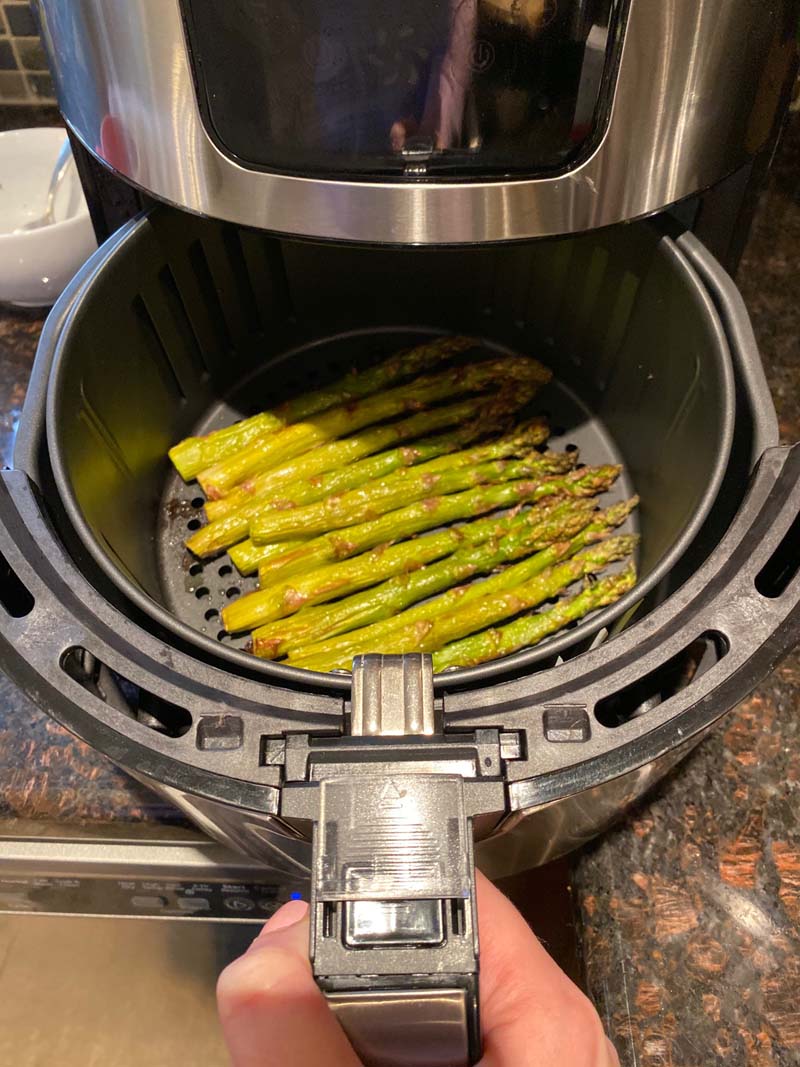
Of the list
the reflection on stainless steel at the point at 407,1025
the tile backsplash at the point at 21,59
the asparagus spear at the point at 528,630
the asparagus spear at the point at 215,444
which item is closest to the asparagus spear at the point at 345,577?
the asparagus spear at the point at 528,630

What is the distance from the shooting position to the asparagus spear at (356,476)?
3.41 ft

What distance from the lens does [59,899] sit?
3.01 ft

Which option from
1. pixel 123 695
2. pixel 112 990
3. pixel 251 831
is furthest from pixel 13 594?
pixel 112 990

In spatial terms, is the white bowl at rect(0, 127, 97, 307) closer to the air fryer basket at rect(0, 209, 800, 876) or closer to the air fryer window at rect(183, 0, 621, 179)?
the air fryer basket at rect(0, 209, 800, 876)

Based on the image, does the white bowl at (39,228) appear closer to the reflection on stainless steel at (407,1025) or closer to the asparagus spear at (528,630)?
the asparagus spear at (528,630)

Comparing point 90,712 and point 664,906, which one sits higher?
point 90,712

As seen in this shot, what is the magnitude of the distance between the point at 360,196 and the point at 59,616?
428 mm

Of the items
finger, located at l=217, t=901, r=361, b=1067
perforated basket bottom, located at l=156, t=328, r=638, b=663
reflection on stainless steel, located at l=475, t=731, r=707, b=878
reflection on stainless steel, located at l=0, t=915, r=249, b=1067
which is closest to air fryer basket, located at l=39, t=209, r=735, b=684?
perforated basket bottom, located at l=156, t=328, r=638, b=663

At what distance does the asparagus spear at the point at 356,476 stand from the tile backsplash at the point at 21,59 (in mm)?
1012

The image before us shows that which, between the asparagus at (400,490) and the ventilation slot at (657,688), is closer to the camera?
the ventilation slot at (657,688)

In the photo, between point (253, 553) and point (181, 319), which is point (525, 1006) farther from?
point (181, 319)

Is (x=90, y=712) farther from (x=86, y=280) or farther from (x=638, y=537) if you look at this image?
(x=638, y=537)

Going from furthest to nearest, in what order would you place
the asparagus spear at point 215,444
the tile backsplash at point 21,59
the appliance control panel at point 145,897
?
the tile backsplash at point 21,59, the asparagus spear at point 215,444, the appliance control panel at point 145,897

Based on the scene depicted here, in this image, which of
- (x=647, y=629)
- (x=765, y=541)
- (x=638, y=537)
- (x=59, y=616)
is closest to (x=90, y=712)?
(x=59, y=616)
